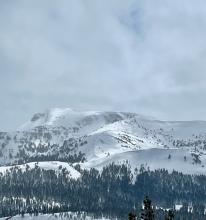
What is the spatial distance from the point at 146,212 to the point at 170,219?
9.67 feet

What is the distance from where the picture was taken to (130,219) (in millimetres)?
58188

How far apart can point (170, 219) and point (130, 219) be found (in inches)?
193

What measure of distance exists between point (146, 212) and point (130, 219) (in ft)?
7.68

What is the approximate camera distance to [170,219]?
56.8m

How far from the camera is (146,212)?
57.2 m
